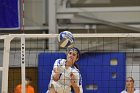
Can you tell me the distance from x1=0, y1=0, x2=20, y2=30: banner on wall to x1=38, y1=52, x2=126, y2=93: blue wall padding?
0.91 m

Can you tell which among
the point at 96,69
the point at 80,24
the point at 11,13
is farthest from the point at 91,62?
the point at 11,13

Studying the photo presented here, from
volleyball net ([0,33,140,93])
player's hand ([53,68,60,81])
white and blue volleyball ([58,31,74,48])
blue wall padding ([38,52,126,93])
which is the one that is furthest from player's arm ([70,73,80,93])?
blue wall padding ([38,52,126,93])

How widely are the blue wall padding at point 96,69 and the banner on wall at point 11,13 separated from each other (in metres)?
0.91

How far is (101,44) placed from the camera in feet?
28.5

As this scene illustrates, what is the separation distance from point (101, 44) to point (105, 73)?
1.13 m

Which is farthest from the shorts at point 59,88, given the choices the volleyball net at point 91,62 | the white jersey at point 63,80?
the volleyball net at point 91,62

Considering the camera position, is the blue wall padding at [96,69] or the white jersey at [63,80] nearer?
the white jersey at [63,80]

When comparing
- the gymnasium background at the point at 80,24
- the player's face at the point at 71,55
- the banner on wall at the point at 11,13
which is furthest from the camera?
the banner on wall at the point at 11,13

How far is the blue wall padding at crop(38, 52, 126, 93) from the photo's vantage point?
296 inches

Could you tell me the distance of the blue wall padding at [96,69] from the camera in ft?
24.7

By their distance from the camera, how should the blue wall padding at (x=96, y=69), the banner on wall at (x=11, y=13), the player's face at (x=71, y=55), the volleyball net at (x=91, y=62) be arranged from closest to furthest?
1. the player's face at (x=71, y=55)
2. the volleyball net at (x=91, y=62)
3. the blue wall padding at (x=96, y=69)
4. the banner on wall at (x=11, y=13)

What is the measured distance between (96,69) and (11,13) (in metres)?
2.09

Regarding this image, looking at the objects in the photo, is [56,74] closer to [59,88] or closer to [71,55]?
[59,88]

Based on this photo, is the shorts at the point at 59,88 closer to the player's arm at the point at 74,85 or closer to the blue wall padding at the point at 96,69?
the player's arm at the point at 74,85
